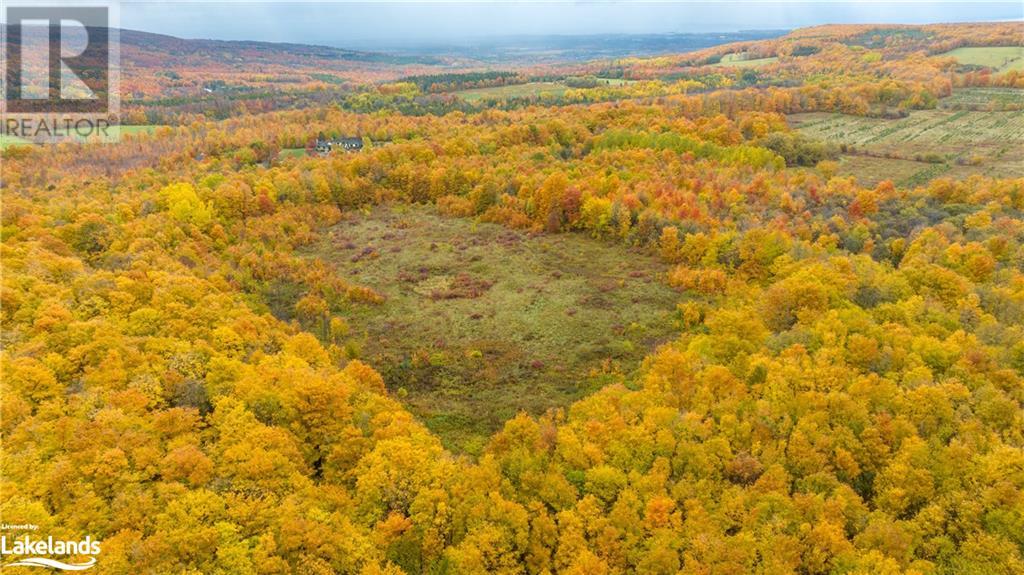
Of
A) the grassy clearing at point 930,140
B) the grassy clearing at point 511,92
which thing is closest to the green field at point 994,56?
the grassy clearing at point 930,140

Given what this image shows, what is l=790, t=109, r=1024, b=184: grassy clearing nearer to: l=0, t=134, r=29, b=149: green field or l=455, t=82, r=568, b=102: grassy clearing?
l=455, t=82, r=568, b=102: grassy clearing

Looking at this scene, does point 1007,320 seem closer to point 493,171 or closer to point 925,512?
point 925,512

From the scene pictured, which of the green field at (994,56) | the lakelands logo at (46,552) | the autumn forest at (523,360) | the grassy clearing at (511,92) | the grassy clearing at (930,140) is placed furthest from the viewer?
the grassy clearing at (511,92)

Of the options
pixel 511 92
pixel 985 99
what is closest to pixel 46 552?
pixel 985 99

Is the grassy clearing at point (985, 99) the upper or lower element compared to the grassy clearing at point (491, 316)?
upper

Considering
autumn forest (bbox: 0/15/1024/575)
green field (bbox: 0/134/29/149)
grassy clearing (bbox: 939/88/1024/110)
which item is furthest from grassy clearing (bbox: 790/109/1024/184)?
green field (bbox: 0/134/29/149)

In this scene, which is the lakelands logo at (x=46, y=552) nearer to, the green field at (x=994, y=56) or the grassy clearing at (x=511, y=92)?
the grassy clearing at (x=511, y=92)
